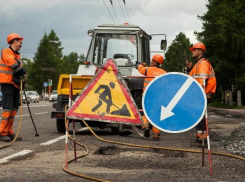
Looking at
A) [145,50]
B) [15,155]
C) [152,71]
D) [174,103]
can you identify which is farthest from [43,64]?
[174,103]

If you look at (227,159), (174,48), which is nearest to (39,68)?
(174,48)

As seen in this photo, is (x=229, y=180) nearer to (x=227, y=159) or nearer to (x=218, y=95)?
(x=227, y=159)

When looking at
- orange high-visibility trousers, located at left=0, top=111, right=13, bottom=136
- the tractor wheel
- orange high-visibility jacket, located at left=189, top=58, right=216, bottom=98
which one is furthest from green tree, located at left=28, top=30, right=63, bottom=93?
orange high-visibility jacket, located at left=189, top=58, right=216, bottom=98

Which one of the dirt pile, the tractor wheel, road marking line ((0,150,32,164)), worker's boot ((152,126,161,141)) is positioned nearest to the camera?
road marking line ((0,150,32,164))

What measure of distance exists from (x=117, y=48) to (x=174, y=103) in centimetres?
822

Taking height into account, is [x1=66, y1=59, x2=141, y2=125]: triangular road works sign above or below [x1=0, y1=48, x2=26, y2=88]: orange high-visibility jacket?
below

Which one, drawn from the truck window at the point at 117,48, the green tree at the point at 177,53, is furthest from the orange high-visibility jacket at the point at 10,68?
the green tree at the point at 177,53

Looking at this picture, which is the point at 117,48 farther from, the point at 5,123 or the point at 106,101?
the point at 106,101

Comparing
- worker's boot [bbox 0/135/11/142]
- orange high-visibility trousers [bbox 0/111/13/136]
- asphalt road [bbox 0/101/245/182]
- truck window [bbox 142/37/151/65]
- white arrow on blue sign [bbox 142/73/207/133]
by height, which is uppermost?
truck window [bbox 142/37/151/65]

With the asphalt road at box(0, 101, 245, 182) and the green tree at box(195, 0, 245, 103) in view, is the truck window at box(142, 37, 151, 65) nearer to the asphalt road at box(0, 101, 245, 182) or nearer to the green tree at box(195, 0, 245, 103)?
the asphalt road at box(0, 101, 245, 182)

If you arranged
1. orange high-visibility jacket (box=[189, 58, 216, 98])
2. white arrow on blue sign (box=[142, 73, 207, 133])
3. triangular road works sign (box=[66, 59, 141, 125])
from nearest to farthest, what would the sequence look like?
white arrow on blue sign (box=[142, 73, 207, 133]), triangular road works sign (box=[66, 59, 141, 125]), orange high-visibility jacket (box=[189, 58, 216, 98])

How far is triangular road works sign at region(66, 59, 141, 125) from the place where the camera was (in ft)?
22.2

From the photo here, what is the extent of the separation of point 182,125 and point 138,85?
597 cm

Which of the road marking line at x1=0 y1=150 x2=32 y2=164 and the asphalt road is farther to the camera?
the road marking line at x1=0 y1=150 x2=32 y2=164
